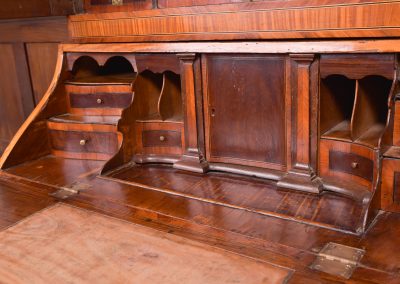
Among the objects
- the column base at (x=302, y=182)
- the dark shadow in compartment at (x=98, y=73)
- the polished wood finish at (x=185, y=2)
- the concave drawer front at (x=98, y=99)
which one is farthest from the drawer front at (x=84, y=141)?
the column base at (x=302, y=182)

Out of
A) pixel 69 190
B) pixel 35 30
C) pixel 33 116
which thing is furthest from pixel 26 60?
pixel 69 190

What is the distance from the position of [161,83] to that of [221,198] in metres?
0.88

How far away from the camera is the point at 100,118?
2.61 meters

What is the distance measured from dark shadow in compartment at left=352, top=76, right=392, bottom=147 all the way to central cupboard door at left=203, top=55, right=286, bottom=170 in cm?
32

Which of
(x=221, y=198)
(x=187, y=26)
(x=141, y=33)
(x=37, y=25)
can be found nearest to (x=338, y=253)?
(x=221, y=198)

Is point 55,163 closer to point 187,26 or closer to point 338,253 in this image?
point 187,26

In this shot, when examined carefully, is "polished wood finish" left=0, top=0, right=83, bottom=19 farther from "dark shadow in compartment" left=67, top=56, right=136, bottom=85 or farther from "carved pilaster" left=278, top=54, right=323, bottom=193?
"carved pilaster" left=278, top=54, right=323, bottom=193

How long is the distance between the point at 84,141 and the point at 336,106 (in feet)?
4.50

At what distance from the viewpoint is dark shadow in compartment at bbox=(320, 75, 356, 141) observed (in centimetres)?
194

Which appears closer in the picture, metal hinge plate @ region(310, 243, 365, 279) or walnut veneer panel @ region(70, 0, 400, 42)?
metal hinge plate @ region(310, 243, 365, 279)

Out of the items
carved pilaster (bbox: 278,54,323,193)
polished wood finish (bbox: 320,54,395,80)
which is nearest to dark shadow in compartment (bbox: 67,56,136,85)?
carved pilaster (bbox: 278,54,323,193)

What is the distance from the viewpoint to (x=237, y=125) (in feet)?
7.13

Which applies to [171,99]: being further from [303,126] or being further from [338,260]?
[338,260]

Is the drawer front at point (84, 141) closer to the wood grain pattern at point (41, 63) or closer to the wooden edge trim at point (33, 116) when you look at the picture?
the wooden edge trim at point (33, 116)
